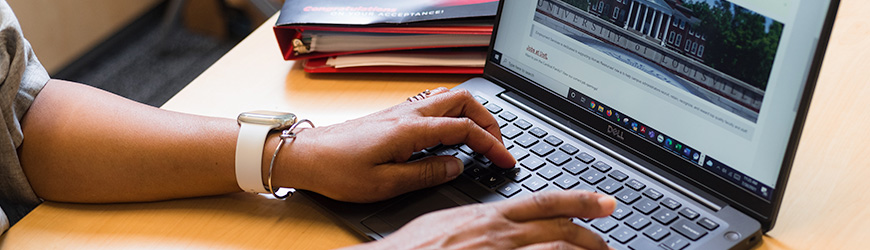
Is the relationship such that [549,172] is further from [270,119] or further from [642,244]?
[270,119]

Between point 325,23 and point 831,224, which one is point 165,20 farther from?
point 831,224

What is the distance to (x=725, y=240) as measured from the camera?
2.26ft

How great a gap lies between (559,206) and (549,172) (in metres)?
0.12

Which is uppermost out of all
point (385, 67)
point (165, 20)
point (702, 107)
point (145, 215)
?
point (702, 107)

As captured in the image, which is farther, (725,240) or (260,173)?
(260,173)

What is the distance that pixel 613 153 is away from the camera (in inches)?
31.9

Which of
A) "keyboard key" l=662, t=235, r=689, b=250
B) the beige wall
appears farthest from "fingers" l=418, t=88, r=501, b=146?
the beige wall

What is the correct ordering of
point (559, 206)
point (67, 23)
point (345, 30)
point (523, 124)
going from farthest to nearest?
1. point (67, 23)
2. point (345, 30)
3. point (523, 124)
4. point (559, 206)

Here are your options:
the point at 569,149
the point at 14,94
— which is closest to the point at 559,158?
the point at 569,149

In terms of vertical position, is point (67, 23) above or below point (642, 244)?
below

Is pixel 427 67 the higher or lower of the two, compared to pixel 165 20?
higher

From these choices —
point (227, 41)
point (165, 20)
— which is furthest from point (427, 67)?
point (165, 20)

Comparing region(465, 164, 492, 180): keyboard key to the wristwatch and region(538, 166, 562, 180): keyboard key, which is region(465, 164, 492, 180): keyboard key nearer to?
region(538, 166, 562, 180): keyboard key

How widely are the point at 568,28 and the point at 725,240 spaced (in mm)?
279
